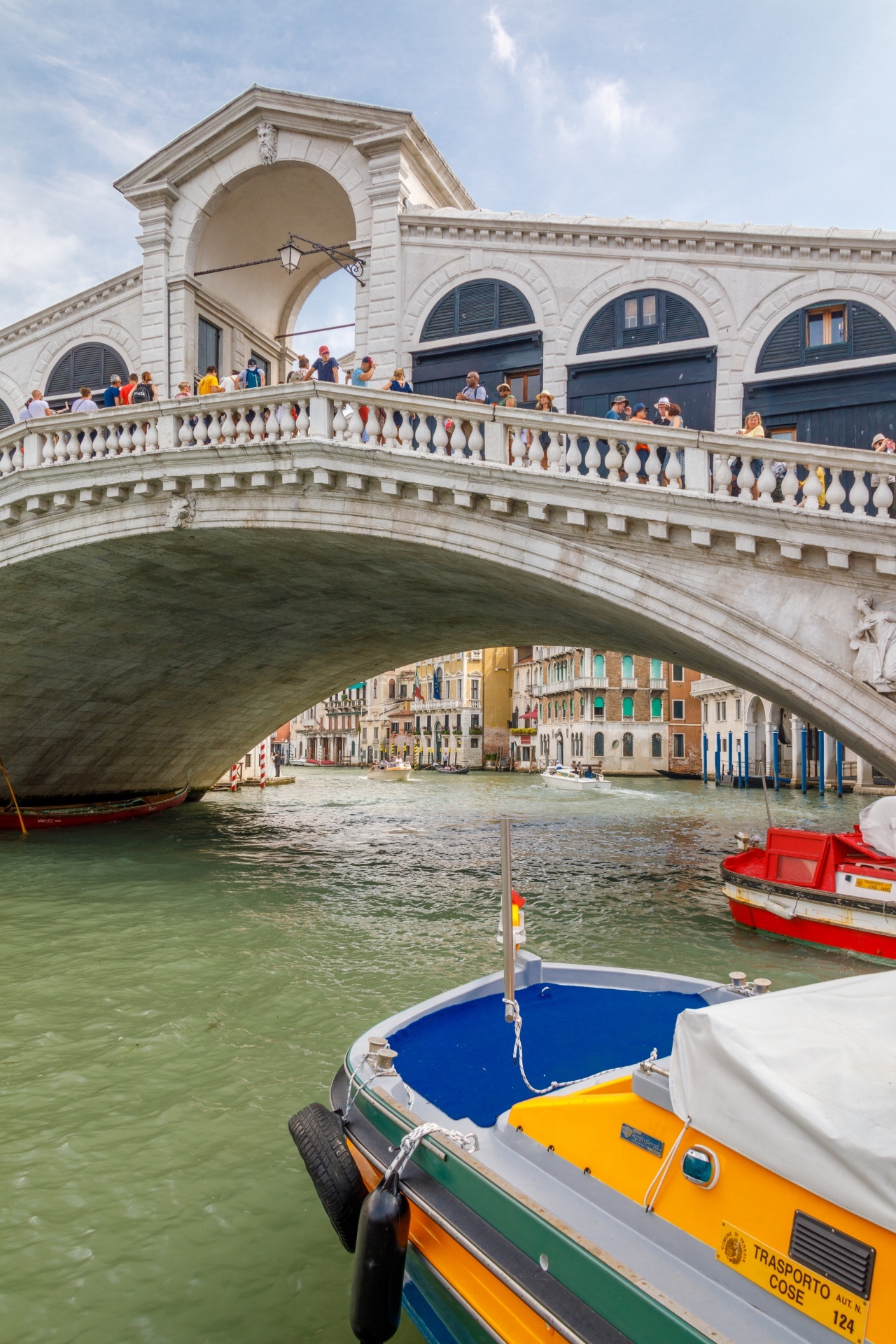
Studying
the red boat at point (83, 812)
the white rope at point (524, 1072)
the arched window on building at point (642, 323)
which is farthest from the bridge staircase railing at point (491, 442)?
the red boat at point (83, 812)

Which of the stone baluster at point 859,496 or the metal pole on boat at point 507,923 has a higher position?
the stone baluster at point 859,496

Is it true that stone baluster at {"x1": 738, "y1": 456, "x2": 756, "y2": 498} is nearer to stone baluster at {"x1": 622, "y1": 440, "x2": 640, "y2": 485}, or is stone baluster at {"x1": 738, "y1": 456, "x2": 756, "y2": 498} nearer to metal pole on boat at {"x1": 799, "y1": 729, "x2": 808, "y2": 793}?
stone baluster at {"x1": 622, "y1": 440, "x2": 640, "y2": 485}

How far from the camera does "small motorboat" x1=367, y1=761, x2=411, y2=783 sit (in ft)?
152

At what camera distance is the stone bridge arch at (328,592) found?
9.30 m

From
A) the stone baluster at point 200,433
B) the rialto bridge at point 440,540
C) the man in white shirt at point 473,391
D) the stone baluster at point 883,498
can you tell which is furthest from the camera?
the stone baluster at point 200,433

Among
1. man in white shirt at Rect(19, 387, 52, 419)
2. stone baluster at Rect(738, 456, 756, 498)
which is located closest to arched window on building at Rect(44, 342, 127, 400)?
man in white shirt at Rect(19, 387, 52, 419)

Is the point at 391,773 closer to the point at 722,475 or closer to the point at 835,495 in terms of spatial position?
the point at 722,475

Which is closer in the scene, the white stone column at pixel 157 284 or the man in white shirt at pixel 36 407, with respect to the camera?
the man in white shirt at pixel 36 407

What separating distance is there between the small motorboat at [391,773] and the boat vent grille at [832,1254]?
1730 inches

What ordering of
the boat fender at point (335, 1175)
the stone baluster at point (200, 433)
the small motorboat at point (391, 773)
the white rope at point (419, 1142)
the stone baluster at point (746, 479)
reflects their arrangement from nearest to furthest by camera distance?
the white rope at point (419, 1142) < the boat fender at point (335, 1175) < the stone baluster at point (746, 479) < the stone baluster at point (200, 433) < the small motorboat at point (391, 773)

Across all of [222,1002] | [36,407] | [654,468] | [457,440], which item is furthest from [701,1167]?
[36,407]

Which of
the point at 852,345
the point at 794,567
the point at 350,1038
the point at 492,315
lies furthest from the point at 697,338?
the point at 350,1038

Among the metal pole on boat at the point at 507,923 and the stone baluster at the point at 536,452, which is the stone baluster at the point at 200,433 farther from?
the metal pole on boat at the point at 507,923

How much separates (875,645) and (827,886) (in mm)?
2848
